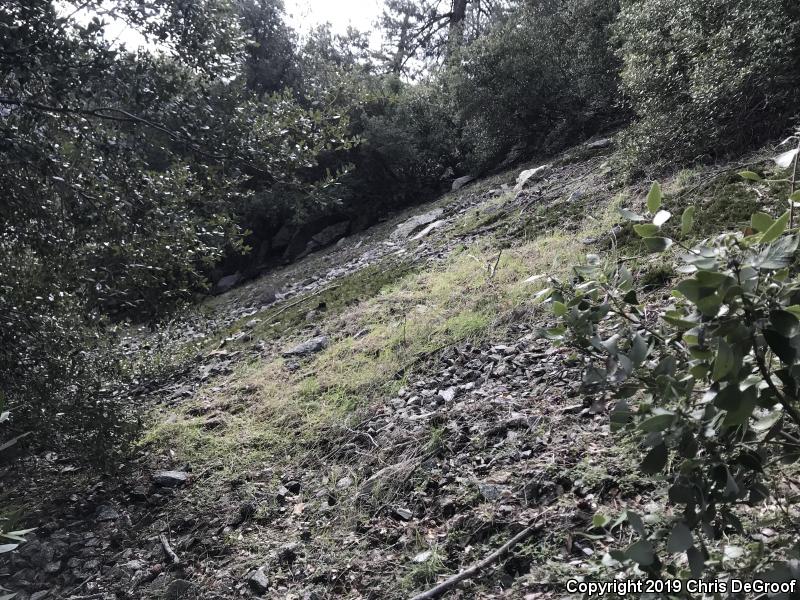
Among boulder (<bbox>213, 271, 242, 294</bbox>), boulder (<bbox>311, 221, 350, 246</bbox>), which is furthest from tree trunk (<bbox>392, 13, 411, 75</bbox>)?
boulder (<bbox>213, 271, 242, 294</bbox>)

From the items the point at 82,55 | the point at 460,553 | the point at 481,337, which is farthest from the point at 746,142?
the point at 82,55

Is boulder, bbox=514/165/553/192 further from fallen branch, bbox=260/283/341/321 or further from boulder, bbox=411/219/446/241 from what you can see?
fallen branch, bbox=260/283/341/321

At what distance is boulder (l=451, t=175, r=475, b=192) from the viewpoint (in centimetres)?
1308

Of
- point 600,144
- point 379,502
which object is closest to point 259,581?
point 379,502

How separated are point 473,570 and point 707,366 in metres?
1.60

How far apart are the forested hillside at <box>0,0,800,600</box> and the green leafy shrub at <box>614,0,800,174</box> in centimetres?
3

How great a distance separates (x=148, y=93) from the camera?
3988 millimetres

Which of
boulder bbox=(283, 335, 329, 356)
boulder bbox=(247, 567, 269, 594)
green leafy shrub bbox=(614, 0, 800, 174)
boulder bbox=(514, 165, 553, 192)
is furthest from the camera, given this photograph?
boulder bbox=(514, 165, 553, 192)

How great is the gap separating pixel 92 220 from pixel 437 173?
37.6 feet

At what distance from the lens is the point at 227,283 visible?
14547 mm

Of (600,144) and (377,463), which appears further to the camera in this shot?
(600,144)

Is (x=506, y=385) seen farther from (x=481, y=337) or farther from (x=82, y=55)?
(x=82, y=55)

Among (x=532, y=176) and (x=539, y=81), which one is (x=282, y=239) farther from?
(x=532, y=176)

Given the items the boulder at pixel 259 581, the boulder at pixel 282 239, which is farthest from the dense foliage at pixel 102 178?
the boulder at pixel 282 239
